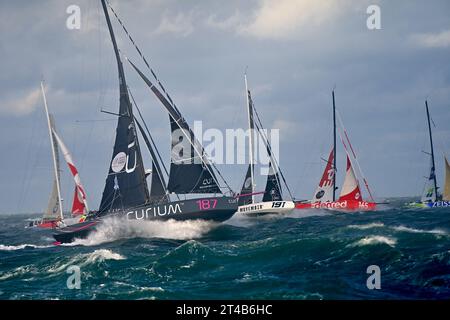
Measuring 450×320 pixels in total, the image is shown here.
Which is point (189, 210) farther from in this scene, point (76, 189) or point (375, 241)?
point (76, 189)

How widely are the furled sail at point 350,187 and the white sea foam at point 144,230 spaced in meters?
35.8

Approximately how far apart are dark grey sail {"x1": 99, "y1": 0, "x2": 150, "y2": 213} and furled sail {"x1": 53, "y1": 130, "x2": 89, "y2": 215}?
2210 centimetres

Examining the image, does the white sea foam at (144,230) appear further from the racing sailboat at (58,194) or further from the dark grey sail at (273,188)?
the dark grey sail at (273,188)

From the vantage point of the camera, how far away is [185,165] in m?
42.5

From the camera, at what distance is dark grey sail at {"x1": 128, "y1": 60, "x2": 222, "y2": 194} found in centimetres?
4225

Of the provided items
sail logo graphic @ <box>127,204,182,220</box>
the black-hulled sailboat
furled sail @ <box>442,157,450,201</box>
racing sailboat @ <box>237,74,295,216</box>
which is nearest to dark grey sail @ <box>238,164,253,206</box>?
racing sailboat @ <box>237,74,295,216</box>

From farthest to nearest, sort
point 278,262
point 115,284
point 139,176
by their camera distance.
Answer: point 139,176 < point 278,262 < point 115,284

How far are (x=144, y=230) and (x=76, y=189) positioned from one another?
3646 centimetres

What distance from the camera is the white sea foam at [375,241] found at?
25.9 metres

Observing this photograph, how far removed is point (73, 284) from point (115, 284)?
6.33 feet
